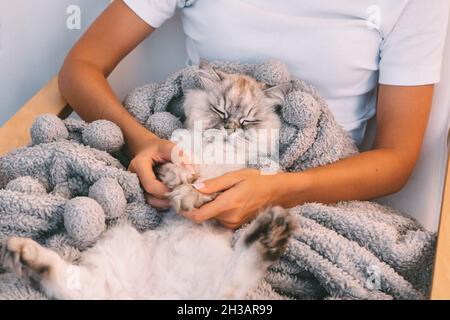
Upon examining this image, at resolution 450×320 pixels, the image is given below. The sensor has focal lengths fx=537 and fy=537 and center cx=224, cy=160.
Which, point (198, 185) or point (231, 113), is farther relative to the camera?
point (231, 113)

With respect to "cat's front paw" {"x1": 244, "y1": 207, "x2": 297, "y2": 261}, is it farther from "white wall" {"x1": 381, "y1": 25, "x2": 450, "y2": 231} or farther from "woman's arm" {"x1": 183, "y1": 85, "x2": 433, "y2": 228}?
"white wall" {"x1": 381, "y1": 25, "x2": 450, "y2": 231}

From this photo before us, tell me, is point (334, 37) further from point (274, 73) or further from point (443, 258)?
point (443, 258)

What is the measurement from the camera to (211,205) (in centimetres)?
97

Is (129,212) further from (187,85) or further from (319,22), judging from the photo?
(319,22)

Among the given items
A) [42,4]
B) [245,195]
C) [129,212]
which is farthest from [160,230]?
[42,4]

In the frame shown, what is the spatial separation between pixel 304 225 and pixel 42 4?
1009 mm

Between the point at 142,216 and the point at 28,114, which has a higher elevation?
the point at 28,114

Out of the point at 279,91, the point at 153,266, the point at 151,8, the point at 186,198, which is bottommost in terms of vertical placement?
the point at 153,266

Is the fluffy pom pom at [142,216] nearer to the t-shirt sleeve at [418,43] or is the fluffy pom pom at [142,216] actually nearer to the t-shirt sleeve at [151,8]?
the t-shirt sleeve at [151,8]

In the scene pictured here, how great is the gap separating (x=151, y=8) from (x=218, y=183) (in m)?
0.52

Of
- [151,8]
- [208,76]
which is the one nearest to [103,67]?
[151,8]

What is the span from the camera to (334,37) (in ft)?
3.94

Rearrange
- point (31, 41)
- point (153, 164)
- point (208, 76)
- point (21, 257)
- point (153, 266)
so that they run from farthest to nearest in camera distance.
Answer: point (31, 41)
point (208, 76)
point (153, 164)
point (153, 266)
point (21, 257)

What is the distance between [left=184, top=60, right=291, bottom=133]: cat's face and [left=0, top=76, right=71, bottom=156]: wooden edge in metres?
0.34
